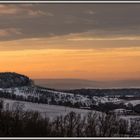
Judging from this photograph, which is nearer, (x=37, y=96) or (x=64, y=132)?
(x=64, y=132)

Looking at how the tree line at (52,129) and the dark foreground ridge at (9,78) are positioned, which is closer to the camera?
the tree line at (52,129)

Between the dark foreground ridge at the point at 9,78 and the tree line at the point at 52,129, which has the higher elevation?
the dark foreground ridge at the point at 9,78

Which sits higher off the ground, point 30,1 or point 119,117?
point 30,1

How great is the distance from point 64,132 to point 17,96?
260 feet

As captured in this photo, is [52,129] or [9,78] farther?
[9,78]

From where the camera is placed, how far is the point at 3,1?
6750 mm

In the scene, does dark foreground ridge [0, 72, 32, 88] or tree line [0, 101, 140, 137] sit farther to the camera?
dark foreground ridge [0, 72, 32, 88]

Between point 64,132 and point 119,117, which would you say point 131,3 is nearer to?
point 64,132

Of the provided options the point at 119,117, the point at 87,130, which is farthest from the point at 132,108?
the point at 87,130

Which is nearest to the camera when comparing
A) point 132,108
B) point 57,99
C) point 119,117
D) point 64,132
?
point 64,132

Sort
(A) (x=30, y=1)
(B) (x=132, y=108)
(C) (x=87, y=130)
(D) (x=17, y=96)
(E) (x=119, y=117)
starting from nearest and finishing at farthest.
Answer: (A) (x=30, y=1) < (C) (x=87, y=130) < (E) (x=119, y=117) < (B) (x=132, y=108) < (D) (x=17, y=96)

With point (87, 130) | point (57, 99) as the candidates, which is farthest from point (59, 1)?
point (57, 99)

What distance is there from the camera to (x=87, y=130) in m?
10.9

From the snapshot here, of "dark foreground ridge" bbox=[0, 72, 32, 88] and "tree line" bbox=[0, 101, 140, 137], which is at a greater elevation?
"dark foreground ridge" bbox=[0, 72, 32, 88]
